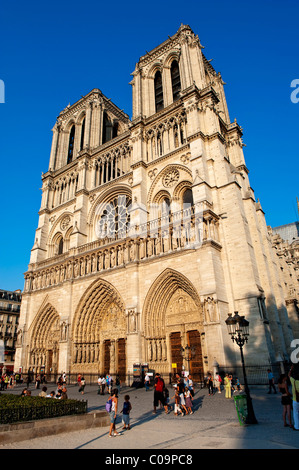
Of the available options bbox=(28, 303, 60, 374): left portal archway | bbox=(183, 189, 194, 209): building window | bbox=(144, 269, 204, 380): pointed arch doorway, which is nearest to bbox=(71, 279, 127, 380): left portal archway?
bbox=(144, 269, 204, 380): pointed arch doorway

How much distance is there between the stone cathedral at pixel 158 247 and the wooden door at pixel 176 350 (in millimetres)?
61

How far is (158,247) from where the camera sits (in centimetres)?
2044

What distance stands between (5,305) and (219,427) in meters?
42.9

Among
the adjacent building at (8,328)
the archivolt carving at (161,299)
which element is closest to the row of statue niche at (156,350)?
the archivolt carving at (161,299)

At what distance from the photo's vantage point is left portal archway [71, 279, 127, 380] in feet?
71.7

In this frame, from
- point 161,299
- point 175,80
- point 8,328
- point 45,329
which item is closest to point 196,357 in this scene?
point 161,299

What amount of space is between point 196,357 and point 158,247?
23.4 feet

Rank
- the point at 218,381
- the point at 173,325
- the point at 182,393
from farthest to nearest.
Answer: the point at 173,325, the point at 218,381, the point at 182,393

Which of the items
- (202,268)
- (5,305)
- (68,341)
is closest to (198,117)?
(202,268)

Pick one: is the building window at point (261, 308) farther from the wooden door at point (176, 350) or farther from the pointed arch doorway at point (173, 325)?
the wooden door at point (176, 350)

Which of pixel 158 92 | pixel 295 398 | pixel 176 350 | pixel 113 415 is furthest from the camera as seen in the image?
pixel 158 92

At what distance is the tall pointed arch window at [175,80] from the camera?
2788 cm

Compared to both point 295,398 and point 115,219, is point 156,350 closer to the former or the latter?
point 115,219

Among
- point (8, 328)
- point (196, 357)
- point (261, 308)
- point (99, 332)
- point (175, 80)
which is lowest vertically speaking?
point (196, 357)
